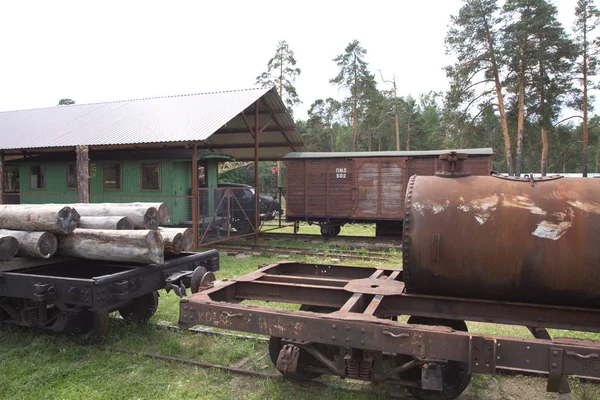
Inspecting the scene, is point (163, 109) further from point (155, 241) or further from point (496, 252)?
point (496, 252)

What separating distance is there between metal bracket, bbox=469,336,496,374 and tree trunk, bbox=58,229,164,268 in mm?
3666

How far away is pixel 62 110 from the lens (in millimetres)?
21125

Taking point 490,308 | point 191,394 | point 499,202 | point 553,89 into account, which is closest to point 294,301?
point 191,394

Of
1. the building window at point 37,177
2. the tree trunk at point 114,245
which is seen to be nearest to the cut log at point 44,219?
the tree trunk at point 114,245

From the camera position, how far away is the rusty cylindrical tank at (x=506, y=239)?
3400 millimetres

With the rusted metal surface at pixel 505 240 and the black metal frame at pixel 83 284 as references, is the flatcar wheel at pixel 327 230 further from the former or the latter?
the rusted metal surface at pixel 505 240

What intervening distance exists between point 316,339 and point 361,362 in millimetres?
624

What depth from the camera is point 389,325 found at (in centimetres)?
327

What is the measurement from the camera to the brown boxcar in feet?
49.4

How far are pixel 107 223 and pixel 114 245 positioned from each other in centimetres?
42

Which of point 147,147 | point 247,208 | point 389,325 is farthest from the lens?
point 247,208

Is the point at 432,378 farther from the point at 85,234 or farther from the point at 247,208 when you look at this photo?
the point at 247,208

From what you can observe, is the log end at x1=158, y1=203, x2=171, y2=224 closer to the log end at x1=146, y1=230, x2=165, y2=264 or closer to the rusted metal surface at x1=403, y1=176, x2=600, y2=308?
the log end at x1=146, y1=230, x2=165, y2=264

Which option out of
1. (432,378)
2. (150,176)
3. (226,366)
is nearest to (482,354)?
(432,378)
